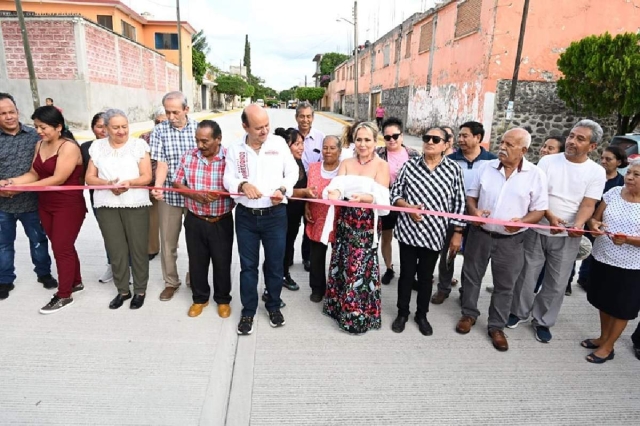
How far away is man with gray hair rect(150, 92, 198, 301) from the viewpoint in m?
3.72

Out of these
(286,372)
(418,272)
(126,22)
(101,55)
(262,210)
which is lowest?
(286,372)

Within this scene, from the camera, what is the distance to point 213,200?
131 inches

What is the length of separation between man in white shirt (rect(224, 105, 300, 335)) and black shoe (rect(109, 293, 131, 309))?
1.23 meters

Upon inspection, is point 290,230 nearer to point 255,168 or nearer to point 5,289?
point 255,168

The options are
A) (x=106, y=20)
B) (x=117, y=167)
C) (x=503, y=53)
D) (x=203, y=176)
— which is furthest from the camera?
(x=106, y=20)

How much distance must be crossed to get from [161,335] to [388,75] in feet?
83.8

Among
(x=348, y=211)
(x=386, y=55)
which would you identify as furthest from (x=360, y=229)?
(x=386, y=55)

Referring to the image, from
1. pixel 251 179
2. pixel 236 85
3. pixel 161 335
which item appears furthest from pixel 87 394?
pixel 236 85

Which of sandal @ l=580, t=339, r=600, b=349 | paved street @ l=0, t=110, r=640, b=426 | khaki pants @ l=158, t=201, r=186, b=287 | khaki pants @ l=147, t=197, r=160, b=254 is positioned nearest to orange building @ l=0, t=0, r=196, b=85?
khaki pants @ l=147, t=197, r=160, b=254

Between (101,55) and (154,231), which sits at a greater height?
(101,55)

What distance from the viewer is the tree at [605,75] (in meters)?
10.9

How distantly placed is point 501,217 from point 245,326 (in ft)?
7.42

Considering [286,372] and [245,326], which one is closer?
[286,372]

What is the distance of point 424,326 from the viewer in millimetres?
3514
